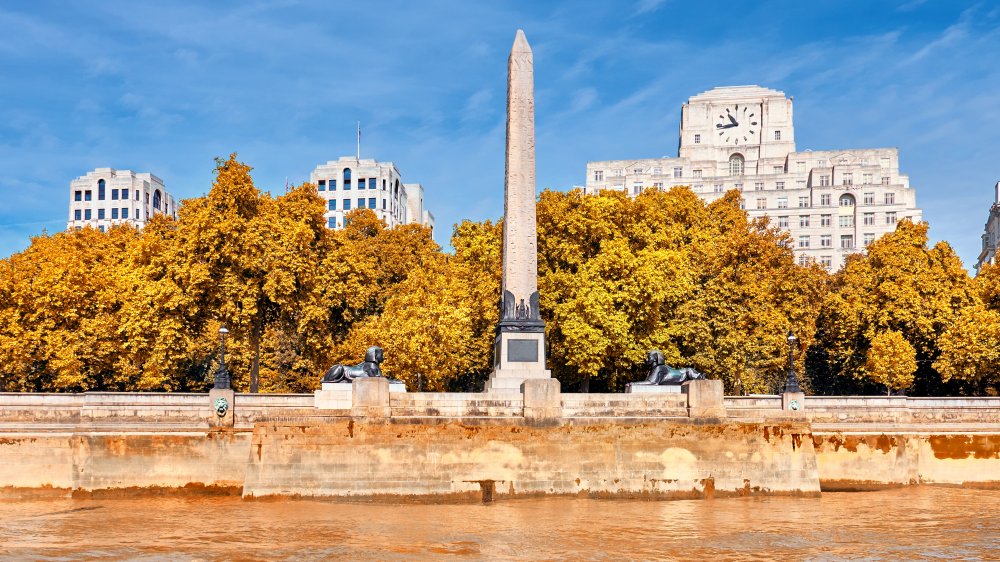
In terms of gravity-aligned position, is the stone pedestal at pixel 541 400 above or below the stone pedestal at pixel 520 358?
below

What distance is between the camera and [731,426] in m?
30.3


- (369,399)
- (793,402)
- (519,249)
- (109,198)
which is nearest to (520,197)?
(519,249)

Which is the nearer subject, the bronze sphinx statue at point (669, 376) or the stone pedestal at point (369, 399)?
the stone pedestal at point (369, 399)

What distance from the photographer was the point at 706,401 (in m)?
30.2

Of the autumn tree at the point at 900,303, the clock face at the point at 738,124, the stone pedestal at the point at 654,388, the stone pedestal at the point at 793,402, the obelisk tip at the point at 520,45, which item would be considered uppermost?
the clock face at the point at 738,124

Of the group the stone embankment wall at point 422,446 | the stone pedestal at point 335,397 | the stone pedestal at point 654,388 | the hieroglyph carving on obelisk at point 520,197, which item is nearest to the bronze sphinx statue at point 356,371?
the stone pedestal at point 335,397

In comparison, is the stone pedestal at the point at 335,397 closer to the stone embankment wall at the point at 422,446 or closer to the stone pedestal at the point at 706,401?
the stone embankment wall at the point at 422,446

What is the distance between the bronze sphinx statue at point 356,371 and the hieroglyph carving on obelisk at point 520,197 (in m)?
4.63

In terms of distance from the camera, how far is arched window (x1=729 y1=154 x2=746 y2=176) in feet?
323

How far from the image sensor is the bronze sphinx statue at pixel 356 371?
1196 inches

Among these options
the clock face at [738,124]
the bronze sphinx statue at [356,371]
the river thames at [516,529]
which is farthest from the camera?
the clock face at [738,124]

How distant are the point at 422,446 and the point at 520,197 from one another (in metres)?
9.42

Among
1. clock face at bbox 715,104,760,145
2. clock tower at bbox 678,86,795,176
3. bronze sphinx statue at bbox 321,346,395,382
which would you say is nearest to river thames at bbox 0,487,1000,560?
bronze sphinx statue at bbox 321,346,395,382

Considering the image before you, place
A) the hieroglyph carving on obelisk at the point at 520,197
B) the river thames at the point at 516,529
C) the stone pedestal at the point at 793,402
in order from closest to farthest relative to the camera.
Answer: the river thames at the point at 516,529, the stone pedestal at the point at 793,402, the hieroglyph carving on obelisk at the point at 520,197
